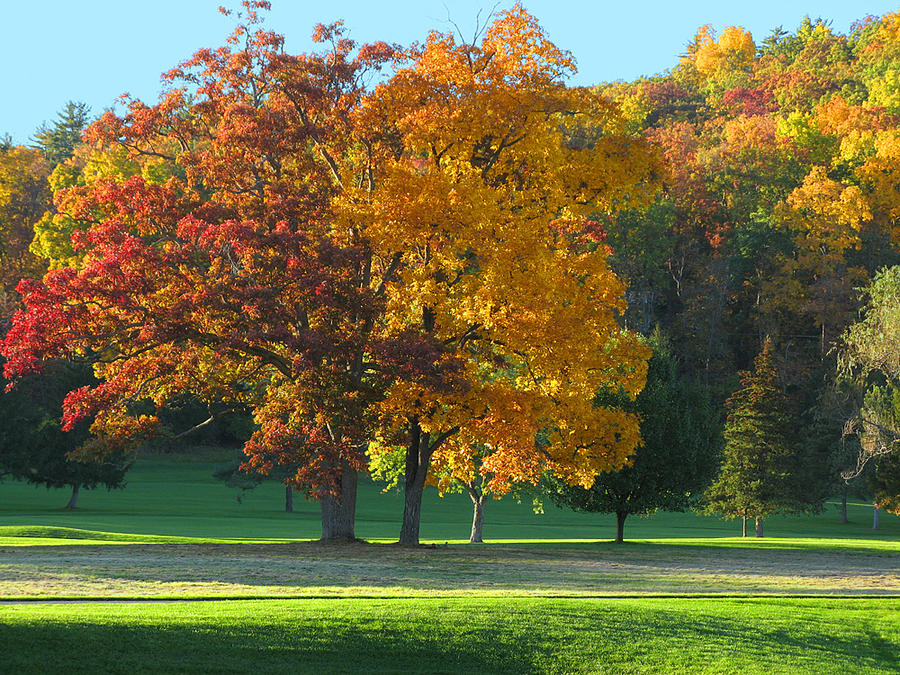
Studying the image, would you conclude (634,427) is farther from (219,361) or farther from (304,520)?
(304,520)

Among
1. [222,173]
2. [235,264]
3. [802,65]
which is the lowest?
[235,264]

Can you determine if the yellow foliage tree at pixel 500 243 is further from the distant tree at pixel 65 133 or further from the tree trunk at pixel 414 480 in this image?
the distant tree at pixel 65 133

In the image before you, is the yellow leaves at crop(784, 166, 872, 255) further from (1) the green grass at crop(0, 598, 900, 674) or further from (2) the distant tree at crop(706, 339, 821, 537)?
(1) the green grass at crop(0, 598, 900, 674)

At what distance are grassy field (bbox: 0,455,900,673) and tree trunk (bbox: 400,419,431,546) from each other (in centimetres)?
114

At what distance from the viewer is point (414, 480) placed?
106 ft

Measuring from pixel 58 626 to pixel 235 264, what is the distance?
1631cm

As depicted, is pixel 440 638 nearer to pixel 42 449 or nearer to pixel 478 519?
pixel 478 519

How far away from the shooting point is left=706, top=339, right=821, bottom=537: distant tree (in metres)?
51.1

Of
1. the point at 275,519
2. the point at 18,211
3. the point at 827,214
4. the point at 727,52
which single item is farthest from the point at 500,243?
the point at 727,52

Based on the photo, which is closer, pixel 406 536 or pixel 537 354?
pixel 537 354

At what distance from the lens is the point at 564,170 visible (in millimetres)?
29797

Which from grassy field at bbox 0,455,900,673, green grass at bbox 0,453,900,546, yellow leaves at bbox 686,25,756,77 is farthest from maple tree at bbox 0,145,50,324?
yellow leaves at bbox 686,25,756,77

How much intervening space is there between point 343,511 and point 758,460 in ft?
91.5

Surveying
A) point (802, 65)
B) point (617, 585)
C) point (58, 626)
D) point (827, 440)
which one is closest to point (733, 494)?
point (827, 440)
